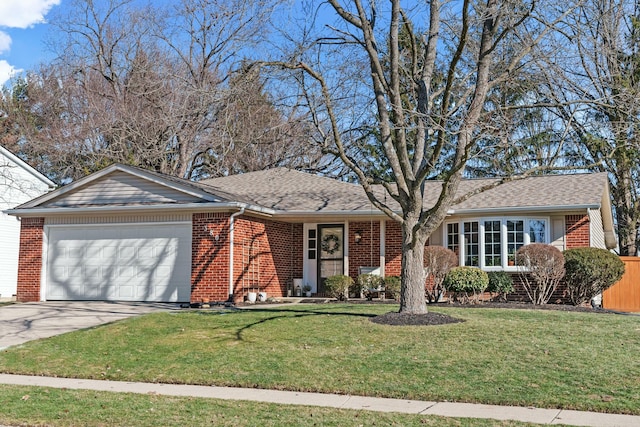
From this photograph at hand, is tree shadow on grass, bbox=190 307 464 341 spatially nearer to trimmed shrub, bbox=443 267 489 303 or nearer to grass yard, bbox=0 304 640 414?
grass yard, bbox=0 304 640 414

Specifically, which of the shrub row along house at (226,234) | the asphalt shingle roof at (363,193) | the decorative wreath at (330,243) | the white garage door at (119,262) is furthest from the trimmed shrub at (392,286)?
the white garage door at (119,262)

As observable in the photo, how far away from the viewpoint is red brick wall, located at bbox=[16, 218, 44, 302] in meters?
20.1

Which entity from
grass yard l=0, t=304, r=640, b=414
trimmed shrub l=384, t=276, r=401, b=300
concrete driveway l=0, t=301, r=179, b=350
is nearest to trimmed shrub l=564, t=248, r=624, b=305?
grass yard l=0, t=304, r=640, b=414

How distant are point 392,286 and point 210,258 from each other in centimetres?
509

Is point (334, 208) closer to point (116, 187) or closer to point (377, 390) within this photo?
point (116, 187)

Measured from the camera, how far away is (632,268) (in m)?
20.6

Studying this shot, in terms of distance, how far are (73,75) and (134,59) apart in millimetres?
3604

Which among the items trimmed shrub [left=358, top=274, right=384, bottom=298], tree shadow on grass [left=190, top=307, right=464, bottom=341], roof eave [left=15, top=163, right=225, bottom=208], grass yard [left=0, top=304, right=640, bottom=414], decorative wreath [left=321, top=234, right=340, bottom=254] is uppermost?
roof eave [left=15, top=163, right=225, bottom=208]

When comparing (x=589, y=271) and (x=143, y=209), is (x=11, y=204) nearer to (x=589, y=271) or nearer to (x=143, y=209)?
(x=143, y=209)

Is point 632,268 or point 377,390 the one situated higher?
point 632,268

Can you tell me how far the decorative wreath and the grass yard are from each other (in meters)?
7.35

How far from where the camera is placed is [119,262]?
19516 millimetres

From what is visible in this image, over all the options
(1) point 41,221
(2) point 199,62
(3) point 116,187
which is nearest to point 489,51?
(3) point 116,187

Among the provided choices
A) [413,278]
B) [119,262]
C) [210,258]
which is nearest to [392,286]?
[210,258]
